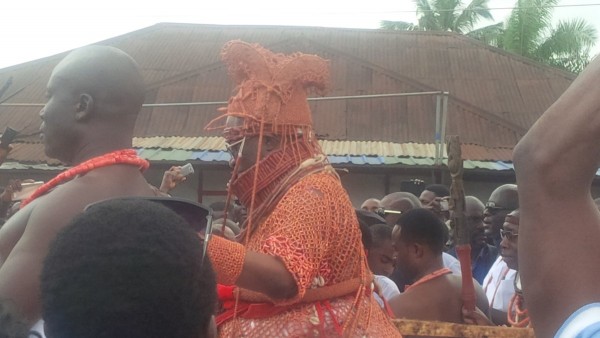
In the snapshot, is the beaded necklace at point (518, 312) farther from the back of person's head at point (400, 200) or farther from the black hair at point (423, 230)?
the back of person's head at point (400, 200)

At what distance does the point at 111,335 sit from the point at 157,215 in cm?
22

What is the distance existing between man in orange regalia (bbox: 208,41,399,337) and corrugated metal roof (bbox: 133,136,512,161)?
9079 millimetres

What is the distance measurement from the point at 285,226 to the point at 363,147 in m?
10.1

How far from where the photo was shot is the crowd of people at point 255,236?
1.32m

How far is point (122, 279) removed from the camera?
128 cm

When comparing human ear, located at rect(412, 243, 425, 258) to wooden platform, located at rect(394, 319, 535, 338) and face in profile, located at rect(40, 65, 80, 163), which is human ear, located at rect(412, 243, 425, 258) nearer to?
wooden platform, located at rect(394, 319, 535, 338)

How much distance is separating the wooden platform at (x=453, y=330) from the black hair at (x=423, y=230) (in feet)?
3.43

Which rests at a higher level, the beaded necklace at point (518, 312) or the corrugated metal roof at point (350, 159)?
the beaded necklace at point (518, 312)

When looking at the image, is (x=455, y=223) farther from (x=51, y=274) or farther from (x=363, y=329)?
(x=51, y=274)

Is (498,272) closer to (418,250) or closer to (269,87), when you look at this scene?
(418,250)

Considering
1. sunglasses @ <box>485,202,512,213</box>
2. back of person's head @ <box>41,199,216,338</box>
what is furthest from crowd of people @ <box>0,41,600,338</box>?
sunglasses @ <box>485,202,512,213</box>

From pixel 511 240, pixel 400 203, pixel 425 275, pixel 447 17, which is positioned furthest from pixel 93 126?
pixel 447 17

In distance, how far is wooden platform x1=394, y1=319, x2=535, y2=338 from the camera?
11.5ft

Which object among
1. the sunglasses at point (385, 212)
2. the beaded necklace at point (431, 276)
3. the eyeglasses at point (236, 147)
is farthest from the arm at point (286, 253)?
the sunglasses at point (385, 212)
